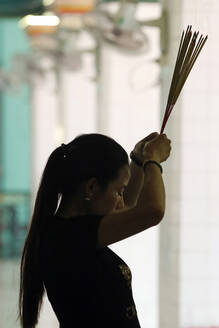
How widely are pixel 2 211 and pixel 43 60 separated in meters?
1.72

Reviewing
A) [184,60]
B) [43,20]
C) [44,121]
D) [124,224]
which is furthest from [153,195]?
[44,121]

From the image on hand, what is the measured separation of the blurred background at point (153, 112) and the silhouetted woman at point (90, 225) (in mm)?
1289

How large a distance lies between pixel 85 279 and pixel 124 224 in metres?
0.12

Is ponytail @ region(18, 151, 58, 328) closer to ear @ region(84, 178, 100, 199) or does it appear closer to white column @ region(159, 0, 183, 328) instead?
ear @ region(84, 178, 100, 199)

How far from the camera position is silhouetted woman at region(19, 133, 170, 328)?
156 centimetres

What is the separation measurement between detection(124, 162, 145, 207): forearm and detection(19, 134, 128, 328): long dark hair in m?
0.08

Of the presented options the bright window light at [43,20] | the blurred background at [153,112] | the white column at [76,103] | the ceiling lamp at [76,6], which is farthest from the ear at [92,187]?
the white column at [76,103]

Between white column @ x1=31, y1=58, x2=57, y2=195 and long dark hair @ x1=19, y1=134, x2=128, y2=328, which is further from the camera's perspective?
white column @ x1=31, y1=58, x2=57, y2=195

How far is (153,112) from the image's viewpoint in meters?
3.87

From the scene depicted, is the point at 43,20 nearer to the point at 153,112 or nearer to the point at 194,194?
the point at 153,112

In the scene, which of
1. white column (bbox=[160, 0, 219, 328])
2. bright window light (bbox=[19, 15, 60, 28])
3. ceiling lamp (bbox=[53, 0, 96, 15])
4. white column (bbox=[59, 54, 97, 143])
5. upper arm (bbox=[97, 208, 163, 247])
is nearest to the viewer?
upper arm (bbox=[97, 208, 163, 247])

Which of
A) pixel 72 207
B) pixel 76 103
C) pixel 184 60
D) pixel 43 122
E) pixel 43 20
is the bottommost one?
pixel 43 122

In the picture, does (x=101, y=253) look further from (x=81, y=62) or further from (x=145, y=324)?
(x=81, y=62)

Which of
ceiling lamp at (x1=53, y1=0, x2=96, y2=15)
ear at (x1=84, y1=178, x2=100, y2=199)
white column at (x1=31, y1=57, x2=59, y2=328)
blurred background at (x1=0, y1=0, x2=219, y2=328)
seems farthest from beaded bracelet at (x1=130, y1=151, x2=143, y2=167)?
white column at (x1=31, y1=57, x2=59, y2=328)
